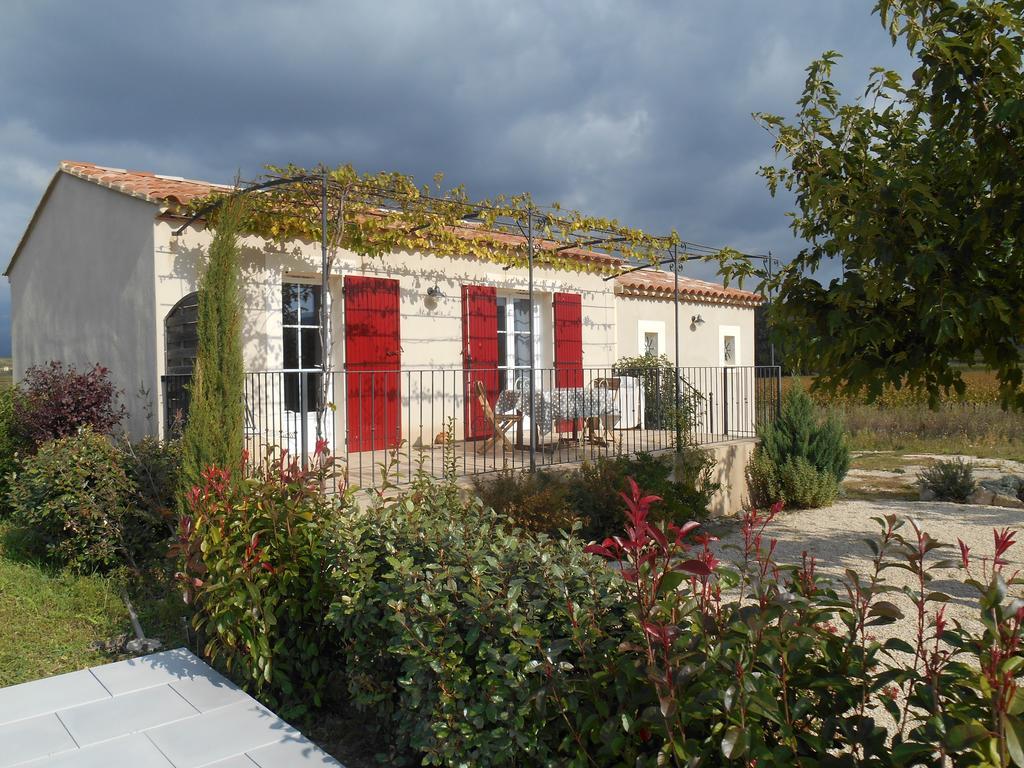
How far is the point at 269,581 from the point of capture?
10.9 ft

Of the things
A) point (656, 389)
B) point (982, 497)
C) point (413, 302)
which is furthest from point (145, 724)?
point (982, 497)

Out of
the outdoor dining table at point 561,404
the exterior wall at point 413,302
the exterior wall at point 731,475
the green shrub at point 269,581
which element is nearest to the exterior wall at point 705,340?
the exterior wall at point 731,475

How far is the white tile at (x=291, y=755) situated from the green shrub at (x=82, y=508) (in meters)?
3.45

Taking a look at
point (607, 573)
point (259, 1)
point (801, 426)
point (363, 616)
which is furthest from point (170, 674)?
point (801, 426)

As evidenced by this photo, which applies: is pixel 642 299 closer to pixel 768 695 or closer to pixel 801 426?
pixel 801 426

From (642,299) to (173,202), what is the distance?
819 cm

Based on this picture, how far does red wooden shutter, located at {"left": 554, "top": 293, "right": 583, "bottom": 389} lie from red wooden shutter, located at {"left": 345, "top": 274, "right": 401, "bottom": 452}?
112 inches

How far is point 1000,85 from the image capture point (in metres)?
3.24

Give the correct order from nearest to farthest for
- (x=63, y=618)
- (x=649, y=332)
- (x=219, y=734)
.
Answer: (x=219, y=734) < (x=63, y=618) < (x=649, y=332)

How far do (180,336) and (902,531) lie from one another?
7728 mm

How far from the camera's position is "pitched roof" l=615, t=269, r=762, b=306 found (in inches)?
492

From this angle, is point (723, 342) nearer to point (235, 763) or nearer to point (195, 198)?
point (195, 198)

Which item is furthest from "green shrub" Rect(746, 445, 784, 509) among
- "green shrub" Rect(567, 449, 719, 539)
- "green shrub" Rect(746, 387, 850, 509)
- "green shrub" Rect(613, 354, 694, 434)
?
"green shrub" Rect(567, 449, 719, 539)

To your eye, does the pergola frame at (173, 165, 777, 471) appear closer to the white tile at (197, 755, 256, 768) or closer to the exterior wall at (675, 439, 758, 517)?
the exterior wall at (675, 439, 758, 517)
